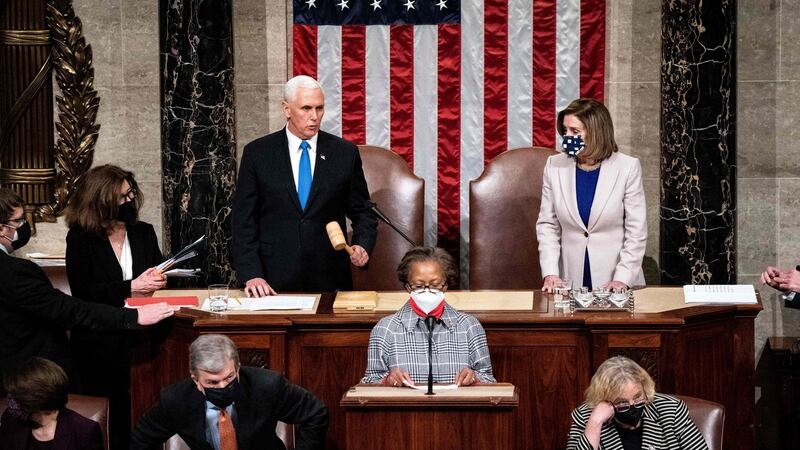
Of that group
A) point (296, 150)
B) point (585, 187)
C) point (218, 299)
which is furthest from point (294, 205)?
point (585, 187)

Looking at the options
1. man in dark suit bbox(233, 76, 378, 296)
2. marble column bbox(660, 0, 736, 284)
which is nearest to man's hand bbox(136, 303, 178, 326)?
man in dark suit bbox(233, 76, 378, 296)

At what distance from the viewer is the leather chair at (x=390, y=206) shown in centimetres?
808

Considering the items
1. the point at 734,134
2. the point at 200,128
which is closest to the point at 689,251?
the point at 734,134

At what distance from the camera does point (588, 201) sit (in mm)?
6852

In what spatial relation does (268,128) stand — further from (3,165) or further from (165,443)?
(165,443)

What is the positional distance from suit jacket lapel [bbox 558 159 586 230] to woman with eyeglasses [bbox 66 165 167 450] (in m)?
2.18

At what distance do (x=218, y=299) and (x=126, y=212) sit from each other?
30.1 inches

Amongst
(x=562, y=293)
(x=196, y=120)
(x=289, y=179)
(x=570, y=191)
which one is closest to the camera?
(x=562, y=293)

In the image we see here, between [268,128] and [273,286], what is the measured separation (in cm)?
231

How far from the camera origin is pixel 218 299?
6.10 meters

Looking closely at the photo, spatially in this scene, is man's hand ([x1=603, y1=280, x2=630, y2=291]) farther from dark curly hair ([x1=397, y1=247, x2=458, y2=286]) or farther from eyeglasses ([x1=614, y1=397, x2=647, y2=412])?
eyeglasses ([x1=614, y1=397, x2=647, y2=412])

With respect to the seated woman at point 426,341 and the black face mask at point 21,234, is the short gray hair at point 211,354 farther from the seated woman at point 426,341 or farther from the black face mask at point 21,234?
the black face mask at point 21,234

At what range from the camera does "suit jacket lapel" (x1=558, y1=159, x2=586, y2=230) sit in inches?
271

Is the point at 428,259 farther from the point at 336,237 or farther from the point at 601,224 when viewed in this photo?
the point at 601,224
